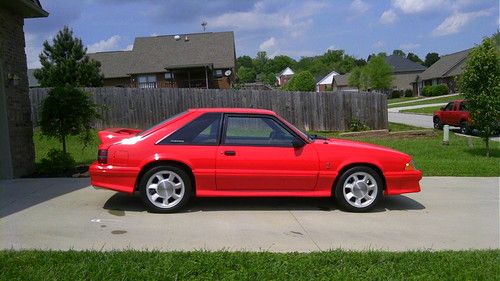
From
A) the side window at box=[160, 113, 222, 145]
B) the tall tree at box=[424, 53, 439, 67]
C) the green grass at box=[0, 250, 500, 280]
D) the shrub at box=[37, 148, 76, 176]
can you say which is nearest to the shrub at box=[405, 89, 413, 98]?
the shrub at box=[37, 148, 76, 176]

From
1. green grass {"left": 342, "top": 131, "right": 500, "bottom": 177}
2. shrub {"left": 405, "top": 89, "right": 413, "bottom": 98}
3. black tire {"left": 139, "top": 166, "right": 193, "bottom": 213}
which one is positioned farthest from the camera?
shrub {"left": 405, "top": 89, "right": 413, "bottom": 98}

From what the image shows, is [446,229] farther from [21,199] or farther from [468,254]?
[21,199]

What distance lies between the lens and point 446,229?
607 centimetres

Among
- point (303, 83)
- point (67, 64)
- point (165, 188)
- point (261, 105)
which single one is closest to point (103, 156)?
point (165, 188)

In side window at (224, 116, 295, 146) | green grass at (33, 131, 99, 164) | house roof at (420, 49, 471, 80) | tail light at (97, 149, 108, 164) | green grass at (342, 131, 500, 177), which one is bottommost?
green grass at (342, 131, 500, 177)

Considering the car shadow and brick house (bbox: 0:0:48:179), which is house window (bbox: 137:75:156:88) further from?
the car shadow

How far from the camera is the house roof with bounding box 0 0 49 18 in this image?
9545 millimetres

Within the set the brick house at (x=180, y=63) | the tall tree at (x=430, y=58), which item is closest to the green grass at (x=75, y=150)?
the brick house at (x=180, y=63)

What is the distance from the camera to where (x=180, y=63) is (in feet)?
137

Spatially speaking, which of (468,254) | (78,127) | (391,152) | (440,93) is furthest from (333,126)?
(440,93)

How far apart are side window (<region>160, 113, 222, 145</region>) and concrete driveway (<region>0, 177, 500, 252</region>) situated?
0.99 m

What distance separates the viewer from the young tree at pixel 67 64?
36.9m

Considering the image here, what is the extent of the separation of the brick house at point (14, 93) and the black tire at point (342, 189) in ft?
21.2

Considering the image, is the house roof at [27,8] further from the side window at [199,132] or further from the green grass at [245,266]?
the green grass at [245,266]
